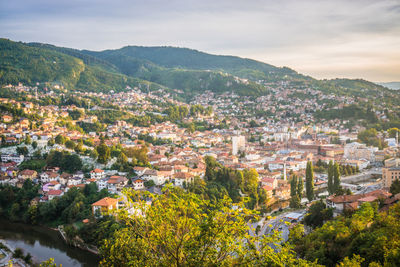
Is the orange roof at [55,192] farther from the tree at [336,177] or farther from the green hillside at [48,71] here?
the green hillside at [48,71]

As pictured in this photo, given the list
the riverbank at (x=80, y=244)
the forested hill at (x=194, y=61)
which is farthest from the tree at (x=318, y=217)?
the forested hill at (x=194, y=61)

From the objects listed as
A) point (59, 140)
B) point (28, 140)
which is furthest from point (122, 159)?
point (28, 140)

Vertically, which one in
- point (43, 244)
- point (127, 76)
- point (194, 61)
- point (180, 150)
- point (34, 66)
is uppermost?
point (194, 61)

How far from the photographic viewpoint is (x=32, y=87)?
42.2 m

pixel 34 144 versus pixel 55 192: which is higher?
pixel 34 144

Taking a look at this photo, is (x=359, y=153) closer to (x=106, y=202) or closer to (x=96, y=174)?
(x=96, y=174)

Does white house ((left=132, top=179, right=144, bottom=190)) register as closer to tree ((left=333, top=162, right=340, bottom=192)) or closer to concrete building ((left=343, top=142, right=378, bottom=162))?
tree ((left=333, top=162, right=340, bottom=192))

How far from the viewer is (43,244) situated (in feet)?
41.5

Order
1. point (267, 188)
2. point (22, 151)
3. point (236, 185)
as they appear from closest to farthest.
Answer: point (236, 185) → point (267, 188) → point (22, 151)

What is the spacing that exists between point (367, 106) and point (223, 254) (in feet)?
142

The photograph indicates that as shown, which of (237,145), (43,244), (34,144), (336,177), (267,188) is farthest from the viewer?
(237,145)

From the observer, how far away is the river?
37.3ft

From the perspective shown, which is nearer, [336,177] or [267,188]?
[336,177]

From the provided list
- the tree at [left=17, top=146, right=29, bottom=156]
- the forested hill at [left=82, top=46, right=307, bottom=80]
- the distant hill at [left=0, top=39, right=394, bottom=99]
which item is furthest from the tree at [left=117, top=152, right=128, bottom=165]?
the forested hill at [left=82, top=46, right=307, bottom=80]
